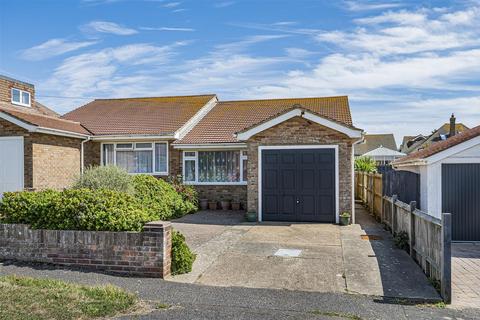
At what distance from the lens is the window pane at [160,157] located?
58.8ft

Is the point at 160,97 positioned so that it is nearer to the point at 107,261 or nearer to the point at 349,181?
the point at 349,181

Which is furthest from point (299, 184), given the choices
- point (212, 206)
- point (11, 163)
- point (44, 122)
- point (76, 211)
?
point (11, 163)

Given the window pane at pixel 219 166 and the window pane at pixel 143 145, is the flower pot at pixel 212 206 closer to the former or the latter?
the window pane at pixel 219 166

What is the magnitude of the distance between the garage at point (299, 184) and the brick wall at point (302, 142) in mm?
198

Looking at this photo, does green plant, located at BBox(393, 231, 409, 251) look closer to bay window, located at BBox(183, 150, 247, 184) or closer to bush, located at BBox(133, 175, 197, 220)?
bush, located at BBox(133, 175, 197, 220)

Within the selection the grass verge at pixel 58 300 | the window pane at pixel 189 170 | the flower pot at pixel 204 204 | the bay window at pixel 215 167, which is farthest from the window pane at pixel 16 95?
the grass verge at pixel 58 300

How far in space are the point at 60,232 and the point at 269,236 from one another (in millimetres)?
5209

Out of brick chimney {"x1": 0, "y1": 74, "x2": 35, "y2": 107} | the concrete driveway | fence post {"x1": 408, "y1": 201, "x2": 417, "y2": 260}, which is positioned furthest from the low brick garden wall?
brick chimney {"x1": 0, "y1": 74, "x2": 35, "y2": 107}

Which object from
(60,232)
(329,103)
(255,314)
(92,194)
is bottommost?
(255,314)

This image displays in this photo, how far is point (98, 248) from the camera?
7488 mm

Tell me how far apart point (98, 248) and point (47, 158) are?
938cm

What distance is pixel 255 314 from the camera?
5.48m

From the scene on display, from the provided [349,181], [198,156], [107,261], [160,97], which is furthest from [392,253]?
[160,97]

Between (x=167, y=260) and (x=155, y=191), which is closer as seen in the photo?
(x=167, y=260)
